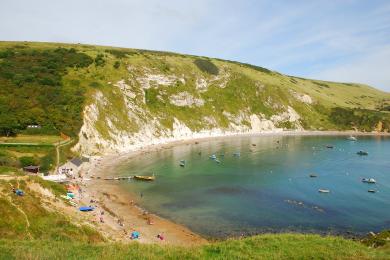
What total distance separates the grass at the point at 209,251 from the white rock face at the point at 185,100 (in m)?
155

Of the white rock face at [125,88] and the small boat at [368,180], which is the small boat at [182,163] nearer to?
the small boat at [368,180]

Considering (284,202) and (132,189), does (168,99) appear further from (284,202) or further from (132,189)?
(284,202)

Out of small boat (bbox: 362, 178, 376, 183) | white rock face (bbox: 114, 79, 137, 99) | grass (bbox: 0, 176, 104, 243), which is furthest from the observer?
white rock face (bbox: 114, 79, 137, 99)

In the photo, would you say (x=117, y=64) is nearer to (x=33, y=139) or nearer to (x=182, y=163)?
(x=33, y=139)

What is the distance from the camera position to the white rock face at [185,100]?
599ft

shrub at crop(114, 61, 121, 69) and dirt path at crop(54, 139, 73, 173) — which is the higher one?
shrub at crop(114, 61, 121, 69)

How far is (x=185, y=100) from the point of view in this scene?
614ft

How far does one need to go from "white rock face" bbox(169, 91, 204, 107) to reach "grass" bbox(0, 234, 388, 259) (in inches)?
6096

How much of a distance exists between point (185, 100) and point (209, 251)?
534 ft

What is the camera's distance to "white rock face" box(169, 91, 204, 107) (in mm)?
182575

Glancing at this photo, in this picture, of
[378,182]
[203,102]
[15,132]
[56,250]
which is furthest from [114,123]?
[56,250]

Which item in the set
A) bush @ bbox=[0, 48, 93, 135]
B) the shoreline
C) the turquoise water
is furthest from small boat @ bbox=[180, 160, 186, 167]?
bush @ bbox=[0, 48, 93, 135]

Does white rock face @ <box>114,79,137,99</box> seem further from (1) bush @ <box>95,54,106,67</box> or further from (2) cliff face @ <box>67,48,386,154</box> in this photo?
(1) bush @ <box>95,54,106,67</box>

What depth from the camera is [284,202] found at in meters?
75.9
